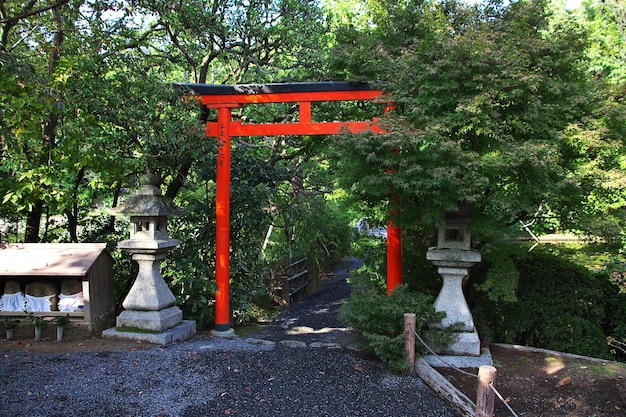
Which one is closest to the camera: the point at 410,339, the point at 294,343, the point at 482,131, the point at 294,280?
the point at 410,339

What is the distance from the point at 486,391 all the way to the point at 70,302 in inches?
207

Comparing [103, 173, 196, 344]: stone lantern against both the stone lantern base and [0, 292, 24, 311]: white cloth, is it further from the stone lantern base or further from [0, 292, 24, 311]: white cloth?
the stone lantern base

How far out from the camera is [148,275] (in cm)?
602

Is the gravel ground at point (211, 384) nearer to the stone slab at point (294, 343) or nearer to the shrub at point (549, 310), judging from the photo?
the stone slab at point (294, 343)

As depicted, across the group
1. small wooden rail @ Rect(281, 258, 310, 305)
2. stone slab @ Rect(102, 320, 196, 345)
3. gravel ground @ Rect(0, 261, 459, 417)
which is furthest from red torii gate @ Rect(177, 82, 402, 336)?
small wooden rail @ Rect(281, 258, 310, 305)

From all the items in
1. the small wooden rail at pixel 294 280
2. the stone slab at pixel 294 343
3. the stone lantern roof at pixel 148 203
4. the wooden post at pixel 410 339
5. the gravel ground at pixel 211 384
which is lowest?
the small wooden rail at pixel 294 280

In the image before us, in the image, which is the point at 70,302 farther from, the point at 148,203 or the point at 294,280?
the point at 294,280

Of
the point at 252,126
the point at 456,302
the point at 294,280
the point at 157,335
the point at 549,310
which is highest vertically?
the point at 252,126

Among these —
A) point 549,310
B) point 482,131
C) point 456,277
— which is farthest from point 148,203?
point 549,310

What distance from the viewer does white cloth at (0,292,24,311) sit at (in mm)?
5887

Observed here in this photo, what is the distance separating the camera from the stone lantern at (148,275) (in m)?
5.85

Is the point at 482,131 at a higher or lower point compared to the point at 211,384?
higher

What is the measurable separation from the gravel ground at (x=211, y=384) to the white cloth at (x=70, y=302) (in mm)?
801

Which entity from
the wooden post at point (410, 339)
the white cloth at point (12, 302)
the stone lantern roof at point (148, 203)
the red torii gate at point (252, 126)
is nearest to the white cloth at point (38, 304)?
the white cloth at point (12, 302)
